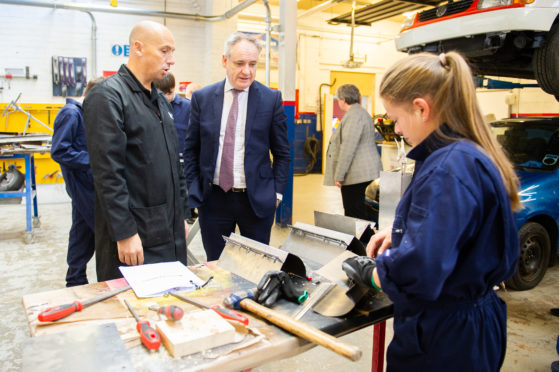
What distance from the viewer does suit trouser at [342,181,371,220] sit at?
4.08m

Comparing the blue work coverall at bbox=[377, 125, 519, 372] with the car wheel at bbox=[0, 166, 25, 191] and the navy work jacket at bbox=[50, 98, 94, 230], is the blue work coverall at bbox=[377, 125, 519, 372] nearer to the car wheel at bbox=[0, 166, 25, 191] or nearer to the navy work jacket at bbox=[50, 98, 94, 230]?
the navy work jacket at bbox=[50, 98, 94, 230]

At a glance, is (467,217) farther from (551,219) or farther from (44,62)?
(44,62)

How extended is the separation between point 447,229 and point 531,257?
3.17m

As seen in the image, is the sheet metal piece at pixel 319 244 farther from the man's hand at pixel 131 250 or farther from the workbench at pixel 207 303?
the man's hand at pixel 131 250

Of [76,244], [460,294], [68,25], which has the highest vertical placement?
[68,25]

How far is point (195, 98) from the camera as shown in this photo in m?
2.31

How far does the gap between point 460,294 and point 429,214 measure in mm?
240

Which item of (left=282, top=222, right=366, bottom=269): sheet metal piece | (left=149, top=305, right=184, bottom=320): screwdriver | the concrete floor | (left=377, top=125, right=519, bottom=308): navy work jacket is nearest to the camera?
(left=377, top=125, right=519, bottom=308): navy work jacket

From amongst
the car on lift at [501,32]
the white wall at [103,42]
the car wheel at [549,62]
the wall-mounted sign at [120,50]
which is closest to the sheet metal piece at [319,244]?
the car on lift at [501,32]

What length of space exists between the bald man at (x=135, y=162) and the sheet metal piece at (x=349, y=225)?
654 millimetres

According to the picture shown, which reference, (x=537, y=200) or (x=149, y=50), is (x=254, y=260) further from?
(x=537, y=200)

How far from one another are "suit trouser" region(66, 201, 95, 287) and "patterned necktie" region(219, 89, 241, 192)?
1.34 metres

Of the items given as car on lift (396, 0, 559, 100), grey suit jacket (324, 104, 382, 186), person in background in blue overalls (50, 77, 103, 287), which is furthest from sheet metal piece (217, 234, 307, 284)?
Answer: grey suit jacket (324, 104, 382, 186)

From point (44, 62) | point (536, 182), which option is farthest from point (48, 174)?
point (536, 182)
